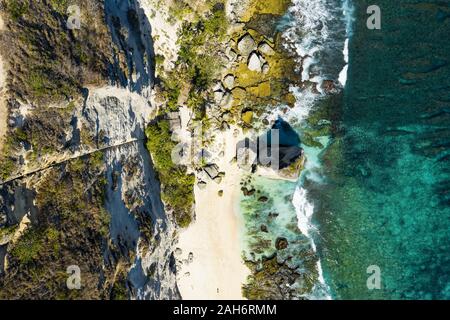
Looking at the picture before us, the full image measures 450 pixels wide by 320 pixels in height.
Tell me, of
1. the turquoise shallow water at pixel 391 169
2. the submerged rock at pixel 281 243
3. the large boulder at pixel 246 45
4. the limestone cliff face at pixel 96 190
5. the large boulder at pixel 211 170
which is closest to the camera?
the limestone cliff face at pixel 96 190

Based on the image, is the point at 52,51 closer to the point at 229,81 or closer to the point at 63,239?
the point at 63,239

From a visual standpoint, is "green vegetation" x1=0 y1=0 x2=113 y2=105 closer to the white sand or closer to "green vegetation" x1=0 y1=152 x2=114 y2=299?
"green vegetation" x1=0 y1=152 x2=114 y2=299

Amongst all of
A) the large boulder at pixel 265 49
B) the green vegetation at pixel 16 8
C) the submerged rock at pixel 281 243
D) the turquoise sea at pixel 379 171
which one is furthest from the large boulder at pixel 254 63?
the green vegetation at pixel 16 8

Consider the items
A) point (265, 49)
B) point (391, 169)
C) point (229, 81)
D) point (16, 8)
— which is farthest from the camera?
point (391, 169)

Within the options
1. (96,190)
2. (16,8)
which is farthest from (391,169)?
(16,8)

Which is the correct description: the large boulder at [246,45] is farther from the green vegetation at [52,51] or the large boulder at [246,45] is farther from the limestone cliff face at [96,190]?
the green vegetation at [52,51]

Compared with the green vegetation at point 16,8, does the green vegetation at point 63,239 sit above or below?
below
